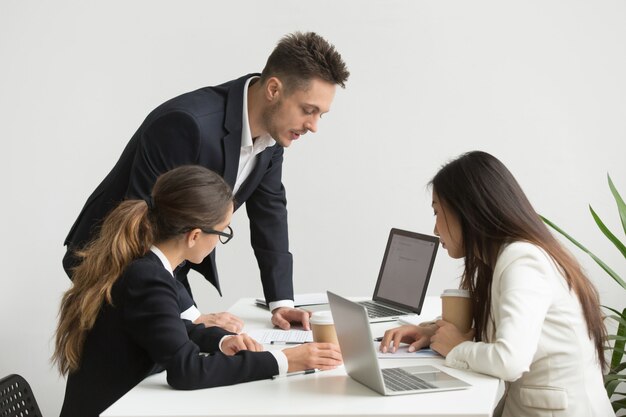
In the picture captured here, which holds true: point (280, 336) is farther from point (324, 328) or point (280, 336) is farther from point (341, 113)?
point (341, 113)

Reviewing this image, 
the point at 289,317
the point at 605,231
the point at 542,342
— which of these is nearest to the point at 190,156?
the point at 289,317

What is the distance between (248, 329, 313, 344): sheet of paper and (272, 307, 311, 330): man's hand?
0.04m

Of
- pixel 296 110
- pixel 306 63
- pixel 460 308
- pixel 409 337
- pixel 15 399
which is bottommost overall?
pixel 15 399

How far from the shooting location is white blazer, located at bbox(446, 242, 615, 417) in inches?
67.0

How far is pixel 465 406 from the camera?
1.47 m

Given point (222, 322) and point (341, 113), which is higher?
point (341, 113)

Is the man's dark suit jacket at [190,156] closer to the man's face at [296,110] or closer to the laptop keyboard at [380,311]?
the man's face at [296,110]

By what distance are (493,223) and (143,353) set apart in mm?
847

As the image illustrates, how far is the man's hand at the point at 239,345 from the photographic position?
1.87 meters

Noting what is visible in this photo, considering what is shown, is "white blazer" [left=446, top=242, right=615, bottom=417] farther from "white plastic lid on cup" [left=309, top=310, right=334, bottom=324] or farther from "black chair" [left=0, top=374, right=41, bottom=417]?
"black chair" [left=0, top=374, right=41, bottom=417]

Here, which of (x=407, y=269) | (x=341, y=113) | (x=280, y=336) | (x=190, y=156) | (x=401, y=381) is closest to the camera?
(x=401, y=381)

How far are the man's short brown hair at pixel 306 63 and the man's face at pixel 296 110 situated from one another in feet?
0.08

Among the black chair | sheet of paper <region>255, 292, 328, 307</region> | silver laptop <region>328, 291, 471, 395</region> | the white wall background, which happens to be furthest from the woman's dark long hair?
the white wall background

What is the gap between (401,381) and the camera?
1646 millimetres
